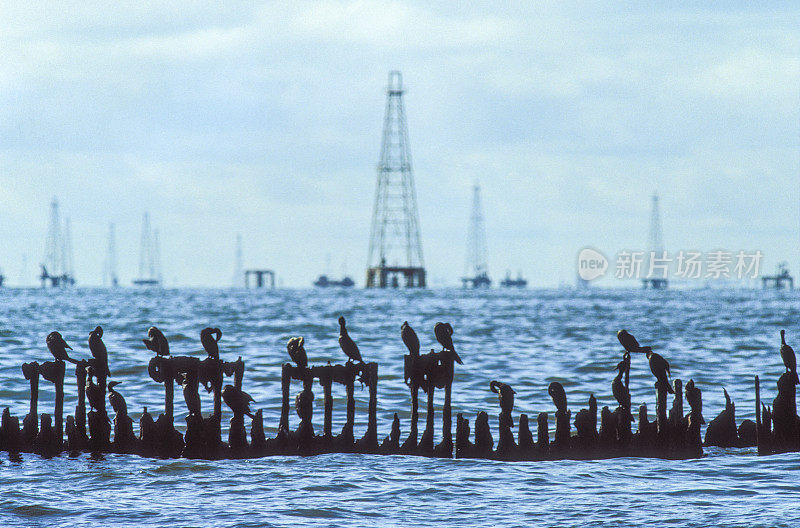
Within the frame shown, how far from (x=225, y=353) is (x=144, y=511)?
24268 millimetres

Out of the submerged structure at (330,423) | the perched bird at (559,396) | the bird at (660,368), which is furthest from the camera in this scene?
the submerged structure at (330,423)

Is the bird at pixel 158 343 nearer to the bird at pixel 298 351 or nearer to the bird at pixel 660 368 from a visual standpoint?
the bird at pixel 298 351

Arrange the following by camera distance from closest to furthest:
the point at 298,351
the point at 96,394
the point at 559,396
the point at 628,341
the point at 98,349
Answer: the point at 298,351 → the point at 559,396 → the point at 628,341 → the point at 98,349 → the point at 96,394

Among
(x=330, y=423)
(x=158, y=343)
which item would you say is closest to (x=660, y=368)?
(x=330, y=423)

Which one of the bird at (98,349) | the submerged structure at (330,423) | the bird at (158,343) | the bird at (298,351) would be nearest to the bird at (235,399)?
the submerged structure at (330,423)

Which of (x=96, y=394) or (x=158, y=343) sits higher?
(x=158, y=343)

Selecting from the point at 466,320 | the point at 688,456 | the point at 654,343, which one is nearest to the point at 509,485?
the point at 688,456

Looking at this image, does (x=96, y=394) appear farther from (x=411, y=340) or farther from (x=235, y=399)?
(x=411, y=340)

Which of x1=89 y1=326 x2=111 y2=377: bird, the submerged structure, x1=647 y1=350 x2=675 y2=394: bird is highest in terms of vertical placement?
x1=89 y1=326 x2=111 y2=377: bird

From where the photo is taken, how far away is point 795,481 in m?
15.4

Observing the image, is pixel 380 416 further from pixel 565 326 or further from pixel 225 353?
pixel 565 326

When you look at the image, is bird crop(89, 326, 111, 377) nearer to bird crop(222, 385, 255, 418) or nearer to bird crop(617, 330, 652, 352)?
bird crop(222, 385, 255, 418)

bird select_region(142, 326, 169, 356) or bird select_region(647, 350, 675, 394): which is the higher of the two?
bird select_region(142, 326, 169, 356)

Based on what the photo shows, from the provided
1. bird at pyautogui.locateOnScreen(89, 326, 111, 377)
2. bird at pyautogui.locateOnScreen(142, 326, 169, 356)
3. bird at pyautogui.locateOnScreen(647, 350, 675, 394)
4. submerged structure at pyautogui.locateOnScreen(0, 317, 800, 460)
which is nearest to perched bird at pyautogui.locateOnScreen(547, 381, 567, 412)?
submerged structure at pyautogui.locateOnScreen(0, 317, 800, 460)
